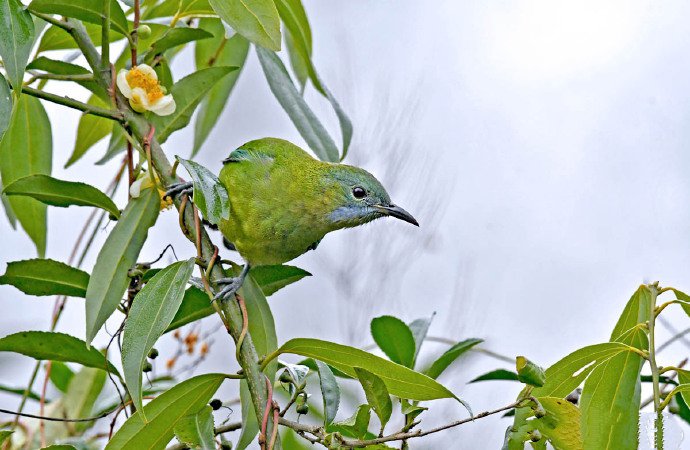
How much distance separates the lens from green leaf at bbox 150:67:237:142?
1729mm

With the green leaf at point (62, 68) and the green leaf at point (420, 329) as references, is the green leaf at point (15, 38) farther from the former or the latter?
the green leaf at point (420, 329)

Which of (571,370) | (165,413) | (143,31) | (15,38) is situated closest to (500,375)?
(571,370)

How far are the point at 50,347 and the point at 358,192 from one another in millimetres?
887

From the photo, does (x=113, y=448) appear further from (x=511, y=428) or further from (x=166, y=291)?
(x=511, y=428)

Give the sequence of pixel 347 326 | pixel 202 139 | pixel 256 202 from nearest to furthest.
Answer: pixel 256 202
pixel 202 139
pixel 347 326

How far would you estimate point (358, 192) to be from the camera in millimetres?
2199

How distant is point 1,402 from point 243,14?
110 inches

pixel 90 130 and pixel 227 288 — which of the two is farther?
pixel 90 130

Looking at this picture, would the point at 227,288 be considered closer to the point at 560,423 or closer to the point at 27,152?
the point at 560,423

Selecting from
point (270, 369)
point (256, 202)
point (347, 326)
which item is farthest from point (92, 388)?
point (347, 326)

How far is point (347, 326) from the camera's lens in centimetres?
348

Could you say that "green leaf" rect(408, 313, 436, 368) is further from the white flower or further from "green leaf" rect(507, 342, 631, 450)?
the white flower

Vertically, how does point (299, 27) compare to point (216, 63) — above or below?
below

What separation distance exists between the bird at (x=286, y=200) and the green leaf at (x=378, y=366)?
0.50 meters
